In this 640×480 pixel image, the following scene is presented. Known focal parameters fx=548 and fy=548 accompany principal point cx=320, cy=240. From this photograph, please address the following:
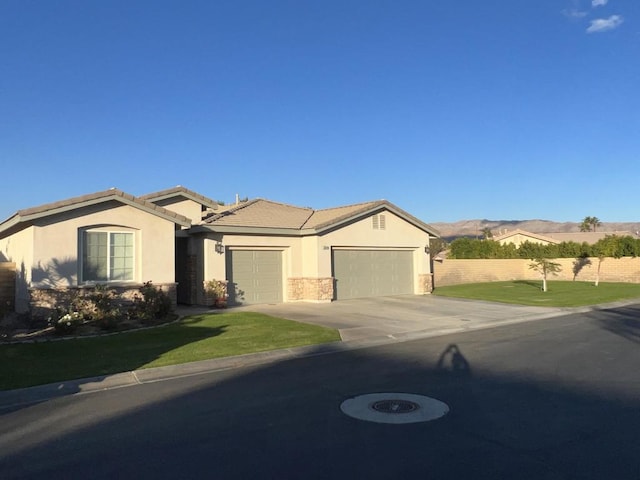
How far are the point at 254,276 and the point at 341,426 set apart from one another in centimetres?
1582

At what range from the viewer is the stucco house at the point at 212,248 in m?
16.0

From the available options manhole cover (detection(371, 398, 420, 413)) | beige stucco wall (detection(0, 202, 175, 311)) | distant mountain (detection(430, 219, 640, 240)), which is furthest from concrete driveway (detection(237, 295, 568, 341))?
A: distant mountain (detection(430, 219, 640, 240))

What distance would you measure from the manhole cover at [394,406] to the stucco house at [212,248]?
11625 millimetres

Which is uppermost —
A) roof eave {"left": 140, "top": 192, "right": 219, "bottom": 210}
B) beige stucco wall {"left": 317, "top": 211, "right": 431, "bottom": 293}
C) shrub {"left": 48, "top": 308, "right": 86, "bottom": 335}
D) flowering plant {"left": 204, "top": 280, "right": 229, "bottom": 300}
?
roof eave {"left": 140, "top": 192, "right": 219, "bottom": 210}

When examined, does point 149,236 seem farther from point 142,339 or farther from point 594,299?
Result: point 594,299

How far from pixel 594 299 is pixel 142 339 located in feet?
63.9

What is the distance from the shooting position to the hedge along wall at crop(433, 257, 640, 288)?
1389 inches

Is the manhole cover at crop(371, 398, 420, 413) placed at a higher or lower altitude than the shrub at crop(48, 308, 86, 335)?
lower

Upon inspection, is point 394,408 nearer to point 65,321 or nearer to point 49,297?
point 65,321

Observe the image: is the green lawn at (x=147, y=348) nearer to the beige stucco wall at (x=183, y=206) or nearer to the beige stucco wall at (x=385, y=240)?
the beige stucco wall at (x=385, y=240)

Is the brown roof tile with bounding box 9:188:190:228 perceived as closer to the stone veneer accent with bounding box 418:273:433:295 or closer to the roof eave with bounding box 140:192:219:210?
the roof eave with bounding box 140:192:219:210

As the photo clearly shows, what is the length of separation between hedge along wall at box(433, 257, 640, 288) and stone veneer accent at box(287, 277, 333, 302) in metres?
13.0

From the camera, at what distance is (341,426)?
20.5 ft

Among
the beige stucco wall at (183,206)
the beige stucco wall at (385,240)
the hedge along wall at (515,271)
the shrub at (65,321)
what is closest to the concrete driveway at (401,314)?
the beige stucco wall at (385,240)
